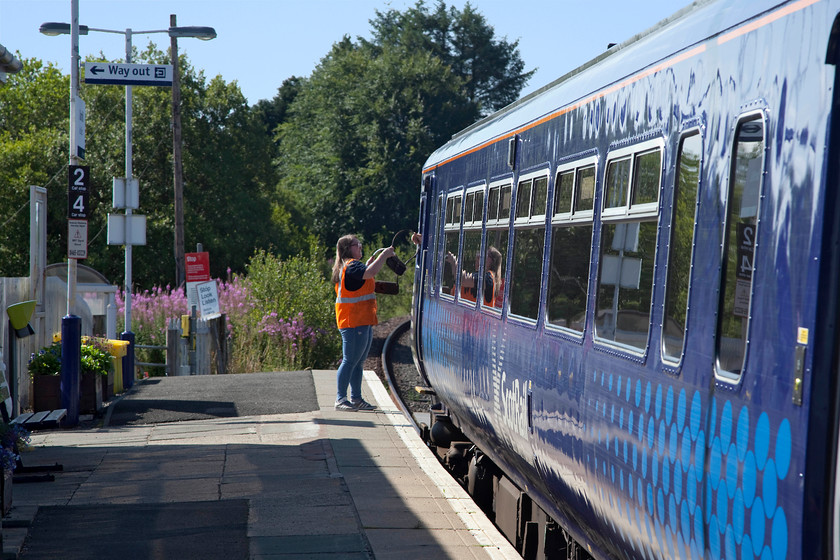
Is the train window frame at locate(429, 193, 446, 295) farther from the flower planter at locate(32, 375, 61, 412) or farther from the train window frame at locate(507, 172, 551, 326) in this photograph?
the flower planter at locate(32, 375, 61, 412)

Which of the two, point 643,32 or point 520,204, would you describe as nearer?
point 643,32

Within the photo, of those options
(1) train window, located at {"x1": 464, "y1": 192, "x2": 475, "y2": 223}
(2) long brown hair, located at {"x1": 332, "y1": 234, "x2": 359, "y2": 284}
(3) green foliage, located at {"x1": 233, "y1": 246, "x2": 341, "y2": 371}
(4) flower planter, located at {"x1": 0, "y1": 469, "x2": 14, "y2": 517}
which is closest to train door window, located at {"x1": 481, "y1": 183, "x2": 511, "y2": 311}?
(1) train window, located at {"x1": 464, "y1": 192, "x2": 475, "y2": 223}

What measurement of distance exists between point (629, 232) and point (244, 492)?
447 cm

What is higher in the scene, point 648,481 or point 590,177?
point 590,177

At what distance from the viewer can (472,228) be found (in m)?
8.58

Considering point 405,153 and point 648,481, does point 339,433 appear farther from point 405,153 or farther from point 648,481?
point 405,153

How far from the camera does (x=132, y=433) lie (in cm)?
1115

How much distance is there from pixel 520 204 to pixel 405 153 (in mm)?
44772

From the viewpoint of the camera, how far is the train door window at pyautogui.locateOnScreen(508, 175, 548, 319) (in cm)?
621

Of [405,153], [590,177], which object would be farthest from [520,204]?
[405,153]

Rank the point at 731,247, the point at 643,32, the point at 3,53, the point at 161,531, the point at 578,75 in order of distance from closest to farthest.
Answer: the point at 731,247
the point at 643,32
the point at 578,75
the point at 161,531
the point at 3,53

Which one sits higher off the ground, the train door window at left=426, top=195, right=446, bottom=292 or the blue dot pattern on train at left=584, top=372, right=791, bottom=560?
the train door window at left=426, top=195, right=446, bottom=292

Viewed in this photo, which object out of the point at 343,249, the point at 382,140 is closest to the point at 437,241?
the point at 343,249

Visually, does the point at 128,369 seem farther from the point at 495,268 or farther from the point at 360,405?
the point at 495,268
